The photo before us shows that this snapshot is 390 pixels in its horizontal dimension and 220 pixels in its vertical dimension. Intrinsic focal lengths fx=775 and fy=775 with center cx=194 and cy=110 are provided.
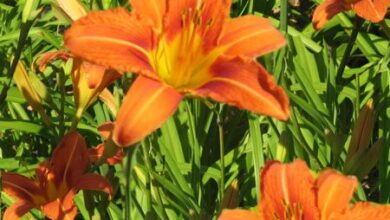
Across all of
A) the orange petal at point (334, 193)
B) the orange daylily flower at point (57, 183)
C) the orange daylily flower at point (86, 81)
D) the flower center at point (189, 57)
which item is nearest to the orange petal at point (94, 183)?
the orange daylily flower at point (57, 183)

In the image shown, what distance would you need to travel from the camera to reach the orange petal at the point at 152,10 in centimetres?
102

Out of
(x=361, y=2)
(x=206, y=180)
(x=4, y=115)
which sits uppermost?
(x=361, y=2)

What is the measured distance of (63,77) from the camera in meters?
1.22

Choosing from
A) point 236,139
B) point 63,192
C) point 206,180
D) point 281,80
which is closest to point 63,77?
point 63,192

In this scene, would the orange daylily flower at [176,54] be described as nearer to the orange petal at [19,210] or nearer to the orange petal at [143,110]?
the orange petal at [143,110]

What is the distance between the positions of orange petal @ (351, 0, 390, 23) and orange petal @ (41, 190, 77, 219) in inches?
27.3

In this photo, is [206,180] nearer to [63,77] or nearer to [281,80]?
[281,80]

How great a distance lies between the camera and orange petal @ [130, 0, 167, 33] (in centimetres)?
102

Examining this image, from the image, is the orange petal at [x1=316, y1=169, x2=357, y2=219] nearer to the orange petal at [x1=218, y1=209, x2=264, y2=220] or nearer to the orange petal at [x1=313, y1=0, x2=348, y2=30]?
the orange petal at [x1=218, y1=209, x2=264, y2=220]

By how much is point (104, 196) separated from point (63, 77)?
204mm

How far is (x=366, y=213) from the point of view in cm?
99

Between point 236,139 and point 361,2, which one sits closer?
point 361,2

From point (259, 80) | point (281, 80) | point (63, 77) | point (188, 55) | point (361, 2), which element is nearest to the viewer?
point (259, 80)

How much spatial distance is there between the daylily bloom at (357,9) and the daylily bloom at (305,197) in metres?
0.59
